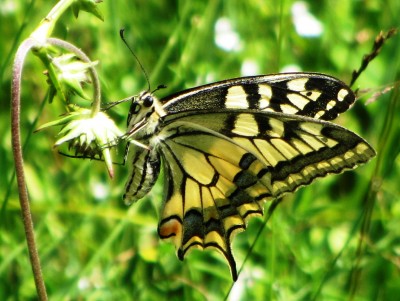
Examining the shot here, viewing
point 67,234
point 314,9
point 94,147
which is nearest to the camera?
point 94,147

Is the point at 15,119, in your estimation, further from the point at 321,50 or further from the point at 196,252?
the point at 321,50

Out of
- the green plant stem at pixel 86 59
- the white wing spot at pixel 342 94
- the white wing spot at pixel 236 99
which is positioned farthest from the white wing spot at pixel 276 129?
the green plant stem at pixel 86 59

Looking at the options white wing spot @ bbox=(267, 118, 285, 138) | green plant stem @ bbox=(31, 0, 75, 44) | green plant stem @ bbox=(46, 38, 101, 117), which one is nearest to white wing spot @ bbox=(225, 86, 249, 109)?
white wing spot @ bbox=(267, 118, 285, 138)

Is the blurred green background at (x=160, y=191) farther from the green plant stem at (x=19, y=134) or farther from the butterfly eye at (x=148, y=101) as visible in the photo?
the green plant stem at (x=19, y=134)

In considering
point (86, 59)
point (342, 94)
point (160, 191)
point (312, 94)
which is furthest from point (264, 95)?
point (86, 59)

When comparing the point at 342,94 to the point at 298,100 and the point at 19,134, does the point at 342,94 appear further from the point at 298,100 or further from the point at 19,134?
the point at 19,134

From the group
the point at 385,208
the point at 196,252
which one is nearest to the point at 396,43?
the point at 385,208
